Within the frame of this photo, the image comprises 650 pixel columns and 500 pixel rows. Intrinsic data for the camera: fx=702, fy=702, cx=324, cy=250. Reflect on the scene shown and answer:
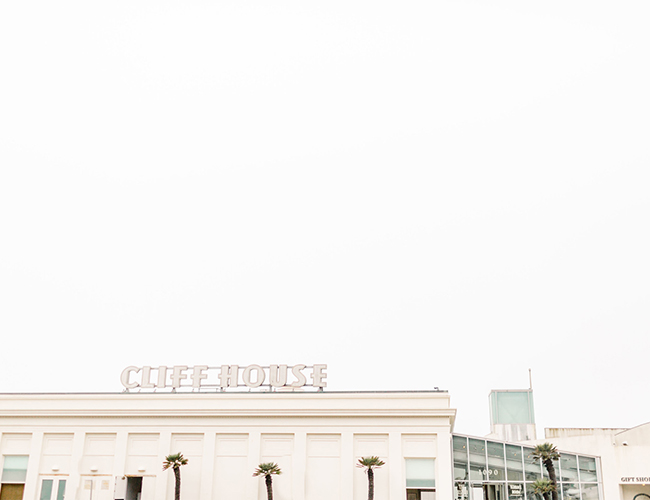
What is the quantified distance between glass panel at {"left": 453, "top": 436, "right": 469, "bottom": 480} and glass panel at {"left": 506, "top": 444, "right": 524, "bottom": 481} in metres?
3.47

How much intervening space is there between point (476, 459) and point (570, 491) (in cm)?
765

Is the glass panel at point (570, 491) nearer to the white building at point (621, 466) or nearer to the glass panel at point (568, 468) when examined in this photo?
the glass panel at point (568, 468)

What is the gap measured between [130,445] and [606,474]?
1469 inches

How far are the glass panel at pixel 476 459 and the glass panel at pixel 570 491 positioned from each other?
6379 millimetres

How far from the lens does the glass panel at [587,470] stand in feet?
180

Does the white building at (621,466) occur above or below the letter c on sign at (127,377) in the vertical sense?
below

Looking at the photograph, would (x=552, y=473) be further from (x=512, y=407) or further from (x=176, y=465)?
(x=176, y=465)

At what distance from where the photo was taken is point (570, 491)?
5447 cm

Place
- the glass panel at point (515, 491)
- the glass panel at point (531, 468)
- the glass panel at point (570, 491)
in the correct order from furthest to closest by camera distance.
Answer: the glass panel at point (531, 468), the glass panel at point (570, 491), the glass panel at point (515, 491)

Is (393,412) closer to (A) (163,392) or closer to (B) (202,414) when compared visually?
(B) (202,414)

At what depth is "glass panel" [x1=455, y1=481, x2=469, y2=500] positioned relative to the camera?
177 feet

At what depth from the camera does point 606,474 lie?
55.0 metres

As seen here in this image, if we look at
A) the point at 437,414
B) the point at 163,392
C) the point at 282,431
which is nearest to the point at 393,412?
the point at 437,414

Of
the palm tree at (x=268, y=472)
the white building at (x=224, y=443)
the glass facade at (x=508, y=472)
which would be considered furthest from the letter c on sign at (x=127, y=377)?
the glass facade at (x=508, y=472)
